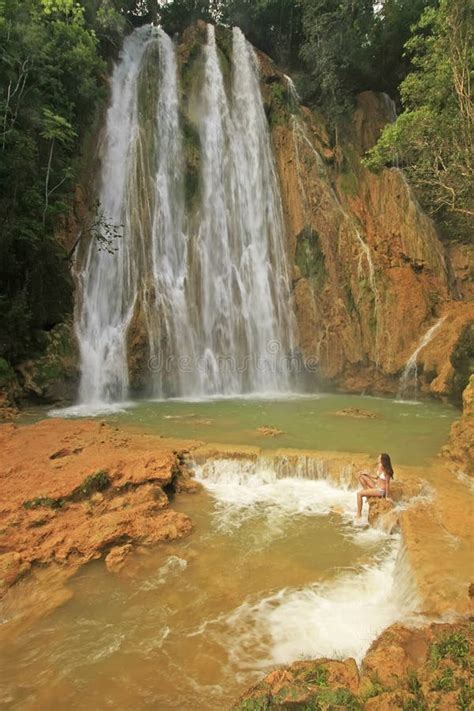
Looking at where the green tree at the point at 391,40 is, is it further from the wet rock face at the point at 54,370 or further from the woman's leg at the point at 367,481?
the woman's leg at the point at 367,481

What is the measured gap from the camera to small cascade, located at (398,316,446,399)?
14.8m

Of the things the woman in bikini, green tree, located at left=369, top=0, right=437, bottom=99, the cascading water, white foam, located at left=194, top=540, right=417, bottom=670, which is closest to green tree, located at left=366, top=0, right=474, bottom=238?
the woman in bikini

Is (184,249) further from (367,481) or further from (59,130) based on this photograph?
(367,481)

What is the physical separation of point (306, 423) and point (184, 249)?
9.13m

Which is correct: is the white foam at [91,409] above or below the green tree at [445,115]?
below

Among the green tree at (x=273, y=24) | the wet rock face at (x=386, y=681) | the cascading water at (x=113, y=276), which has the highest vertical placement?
the green tree at (x=273, y=24)

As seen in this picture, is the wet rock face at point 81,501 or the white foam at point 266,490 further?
the white foam at point 266,490

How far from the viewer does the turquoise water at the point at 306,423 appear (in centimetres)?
855

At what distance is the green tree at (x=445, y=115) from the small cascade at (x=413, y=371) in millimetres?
4190

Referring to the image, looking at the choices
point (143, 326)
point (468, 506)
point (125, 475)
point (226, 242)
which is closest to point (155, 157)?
point (226, 242)

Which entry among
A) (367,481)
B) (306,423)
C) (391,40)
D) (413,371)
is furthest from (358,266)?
(391,40)

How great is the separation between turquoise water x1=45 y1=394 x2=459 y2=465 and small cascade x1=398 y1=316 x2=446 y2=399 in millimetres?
914

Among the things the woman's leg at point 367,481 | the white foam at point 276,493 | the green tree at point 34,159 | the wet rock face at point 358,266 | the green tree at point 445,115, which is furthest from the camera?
the wet rock face at point 358,266

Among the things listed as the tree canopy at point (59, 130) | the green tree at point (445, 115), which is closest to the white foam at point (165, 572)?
the green tree at point (445, 115)
